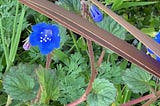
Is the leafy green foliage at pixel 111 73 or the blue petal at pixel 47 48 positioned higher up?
the blue petal at pixel 47 48

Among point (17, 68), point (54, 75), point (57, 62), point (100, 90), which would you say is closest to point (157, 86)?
point (100, 90)

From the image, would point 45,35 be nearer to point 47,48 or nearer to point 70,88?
point 47,48

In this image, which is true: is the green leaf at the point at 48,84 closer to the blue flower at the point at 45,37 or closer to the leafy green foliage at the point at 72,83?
the blue flower at the point at 45,37

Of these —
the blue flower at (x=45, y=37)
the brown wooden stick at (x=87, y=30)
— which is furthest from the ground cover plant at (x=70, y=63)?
the brown wooden stick at (x=87, y=30)

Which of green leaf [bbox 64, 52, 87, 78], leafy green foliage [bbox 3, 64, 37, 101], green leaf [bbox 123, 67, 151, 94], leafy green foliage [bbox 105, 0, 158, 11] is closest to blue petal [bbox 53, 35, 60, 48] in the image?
leafy green foliage [bbox 3, 64, 37, 101]

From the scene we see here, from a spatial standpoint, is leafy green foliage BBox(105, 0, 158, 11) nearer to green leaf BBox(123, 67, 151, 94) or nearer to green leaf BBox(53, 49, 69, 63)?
green leaf BBox(53, 49, 69, 63)

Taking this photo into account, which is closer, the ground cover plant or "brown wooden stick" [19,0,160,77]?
"brown wooden stick" [19,0,160,77]

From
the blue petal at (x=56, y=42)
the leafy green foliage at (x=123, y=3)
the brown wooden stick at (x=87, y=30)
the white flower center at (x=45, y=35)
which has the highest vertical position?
the brown wooden stick at (x=87, y=30)
